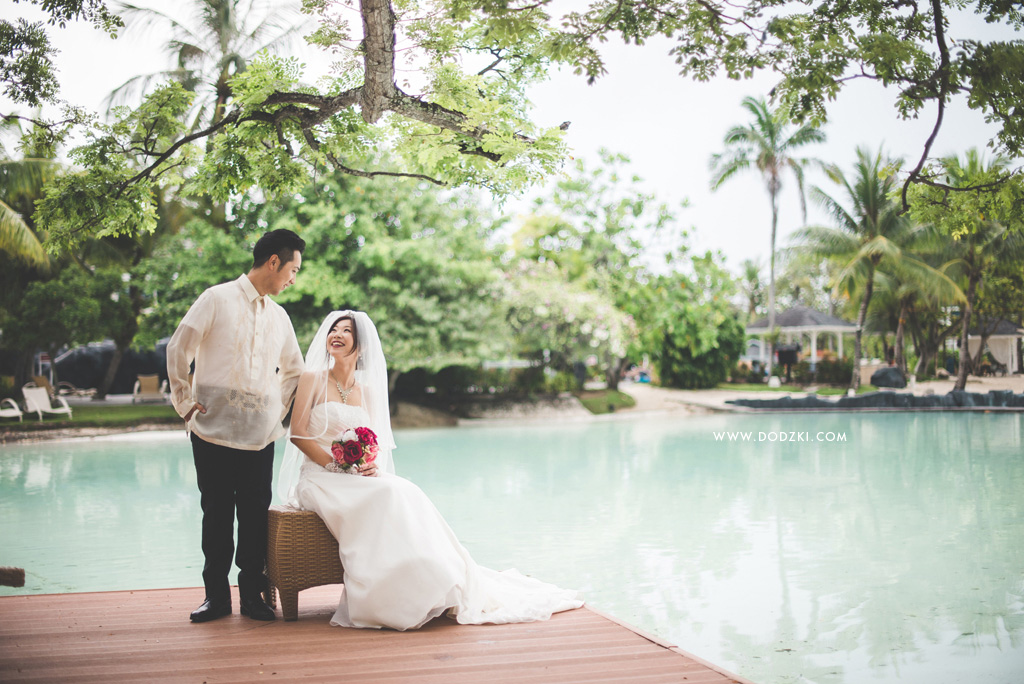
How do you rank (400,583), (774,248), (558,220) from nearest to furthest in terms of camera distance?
(400,583) → (558,220) → (774,248)

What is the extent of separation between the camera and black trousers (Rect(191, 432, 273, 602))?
3.28m

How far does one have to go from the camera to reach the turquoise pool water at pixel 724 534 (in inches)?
166

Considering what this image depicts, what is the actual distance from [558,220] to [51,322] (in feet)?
41.0

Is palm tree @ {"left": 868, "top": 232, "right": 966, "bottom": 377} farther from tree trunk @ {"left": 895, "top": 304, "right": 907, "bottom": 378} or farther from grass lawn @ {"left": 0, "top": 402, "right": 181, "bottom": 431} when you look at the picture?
grass lawn @ {"left": 0, "top": 402, "right": 181, "bottom": 431}

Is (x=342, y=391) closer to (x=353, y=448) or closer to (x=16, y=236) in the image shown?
(x=353, y=448)

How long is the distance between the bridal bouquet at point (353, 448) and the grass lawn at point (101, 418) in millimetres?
13594

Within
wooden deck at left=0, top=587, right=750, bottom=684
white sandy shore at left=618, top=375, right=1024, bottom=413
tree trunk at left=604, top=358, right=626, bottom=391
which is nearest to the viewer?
wooden deck at left=0, top=587, right=750, bottom=684

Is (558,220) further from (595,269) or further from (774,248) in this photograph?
(774,248)

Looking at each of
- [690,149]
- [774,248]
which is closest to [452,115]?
[774,248]

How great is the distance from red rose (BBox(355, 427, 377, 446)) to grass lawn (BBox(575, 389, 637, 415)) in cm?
1673

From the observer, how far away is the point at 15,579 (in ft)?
9.37

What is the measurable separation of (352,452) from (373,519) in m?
0.31

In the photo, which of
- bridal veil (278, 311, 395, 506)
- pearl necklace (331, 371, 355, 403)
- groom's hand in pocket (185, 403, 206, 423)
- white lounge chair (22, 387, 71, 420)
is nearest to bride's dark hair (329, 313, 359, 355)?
bridal veil (278, 311, 395, 506)

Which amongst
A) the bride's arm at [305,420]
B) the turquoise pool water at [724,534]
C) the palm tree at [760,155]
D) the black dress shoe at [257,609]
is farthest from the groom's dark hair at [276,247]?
the palm tree at [760,155]
